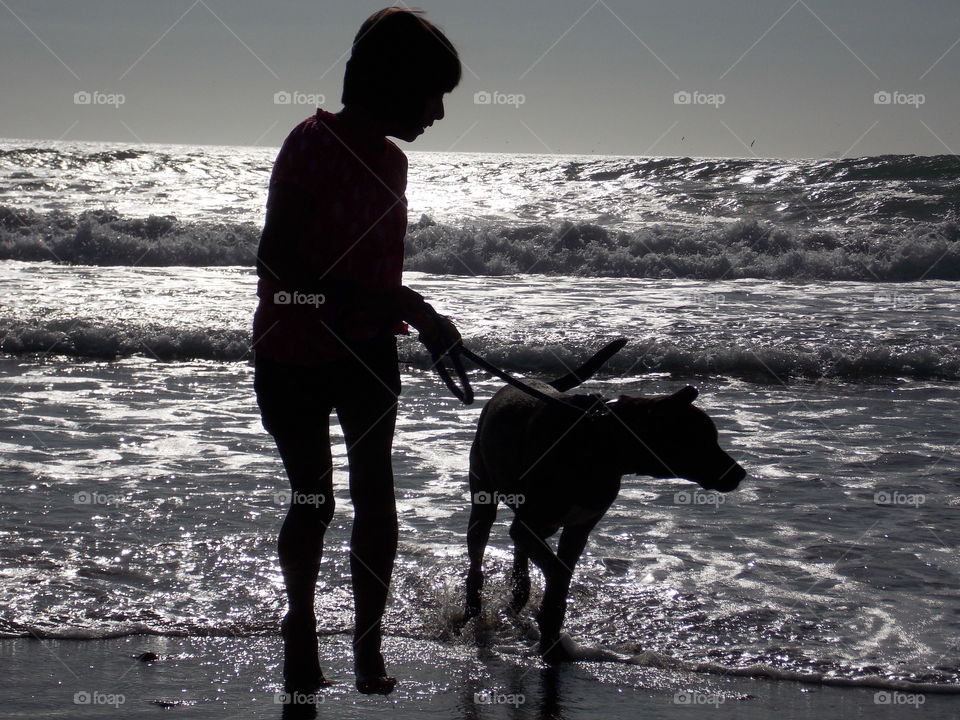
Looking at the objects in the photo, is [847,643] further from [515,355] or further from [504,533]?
[515,355]

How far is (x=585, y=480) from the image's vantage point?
11.5 ft

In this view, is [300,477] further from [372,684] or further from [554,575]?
[554,575]

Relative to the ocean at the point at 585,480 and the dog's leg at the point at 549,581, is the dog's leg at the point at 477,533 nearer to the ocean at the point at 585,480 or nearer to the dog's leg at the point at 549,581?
the ocean at the point at 585,480

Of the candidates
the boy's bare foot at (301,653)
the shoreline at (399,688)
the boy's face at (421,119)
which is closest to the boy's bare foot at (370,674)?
the boy's bare foot at (301,653)

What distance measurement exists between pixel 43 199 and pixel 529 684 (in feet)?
76.8

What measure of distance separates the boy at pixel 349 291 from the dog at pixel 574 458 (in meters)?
0.83

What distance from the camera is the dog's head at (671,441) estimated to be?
3.44 meters

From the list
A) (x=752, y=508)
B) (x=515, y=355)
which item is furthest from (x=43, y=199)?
(x=752, y=508)

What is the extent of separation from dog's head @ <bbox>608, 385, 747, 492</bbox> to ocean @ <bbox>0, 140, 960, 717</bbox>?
709 millimetres

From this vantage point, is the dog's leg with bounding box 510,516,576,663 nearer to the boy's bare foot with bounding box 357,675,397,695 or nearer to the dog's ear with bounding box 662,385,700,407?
the dog's ear with bounding box 662,385,700,407

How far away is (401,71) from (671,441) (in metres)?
1.53

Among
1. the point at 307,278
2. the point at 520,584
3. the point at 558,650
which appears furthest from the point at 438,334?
the point at 520,584

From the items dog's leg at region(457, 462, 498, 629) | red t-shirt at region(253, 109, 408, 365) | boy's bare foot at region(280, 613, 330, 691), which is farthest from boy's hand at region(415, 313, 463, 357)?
dog's leg at region(457, 462, 498, 629)

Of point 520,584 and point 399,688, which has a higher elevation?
point 520,584
